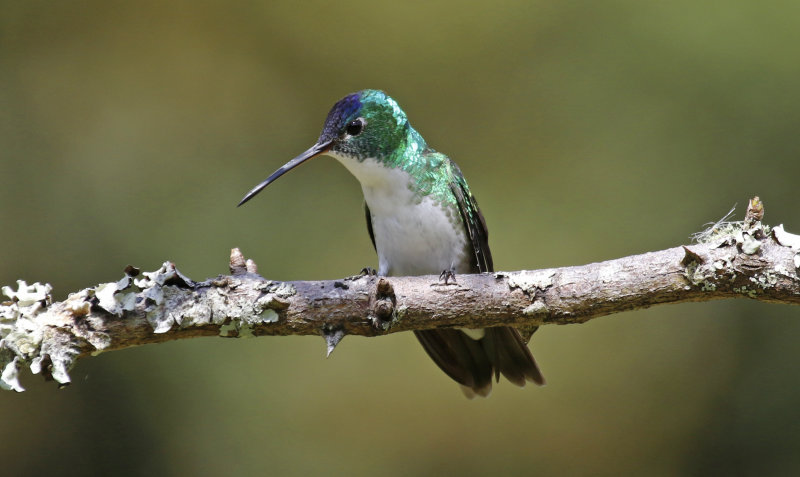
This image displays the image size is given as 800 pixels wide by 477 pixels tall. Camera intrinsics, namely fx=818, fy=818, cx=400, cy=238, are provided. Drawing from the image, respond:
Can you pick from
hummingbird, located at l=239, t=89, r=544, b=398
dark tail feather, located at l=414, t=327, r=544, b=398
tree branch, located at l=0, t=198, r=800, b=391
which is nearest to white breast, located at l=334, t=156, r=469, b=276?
hummingbird, located at l=239, t=89, r=544, b=398

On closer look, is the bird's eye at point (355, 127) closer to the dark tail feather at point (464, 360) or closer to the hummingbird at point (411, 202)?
the hummingbird at point (411, 202)

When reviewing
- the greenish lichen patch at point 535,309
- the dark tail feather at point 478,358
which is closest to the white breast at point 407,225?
the dark tail feather at point 478,358

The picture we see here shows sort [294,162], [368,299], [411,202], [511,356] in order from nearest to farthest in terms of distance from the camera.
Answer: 1. [368,299]
2. [294,162]
3. [411,202]
4. [511,356]

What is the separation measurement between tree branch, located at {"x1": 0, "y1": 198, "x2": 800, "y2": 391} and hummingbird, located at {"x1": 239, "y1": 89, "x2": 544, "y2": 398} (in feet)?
1.94

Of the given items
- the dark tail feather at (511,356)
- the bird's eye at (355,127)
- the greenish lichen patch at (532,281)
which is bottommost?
the greenish lichen patch at (532,281)

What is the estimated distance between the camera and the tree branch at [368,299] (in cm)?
203

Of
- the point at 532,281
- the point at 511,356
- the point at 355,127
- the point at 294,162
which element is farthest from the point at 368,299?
the point at 511,356

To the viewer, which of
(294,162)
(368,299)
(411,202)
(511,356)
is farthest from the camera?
(511,356)

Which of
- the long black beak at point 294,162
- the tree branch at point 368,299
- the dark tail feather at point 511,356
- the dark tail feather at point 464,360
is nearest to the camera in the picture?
the tree branch at point 368,299

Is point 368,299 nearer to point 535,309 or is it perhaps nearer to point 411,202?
point 535,309

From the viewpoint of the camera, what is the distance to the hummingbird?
9.43 feet

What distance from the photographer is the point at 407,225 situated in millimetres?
2936

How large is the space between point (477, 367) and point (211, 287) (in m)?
1.37

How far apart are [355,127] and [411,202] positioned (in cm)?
33
